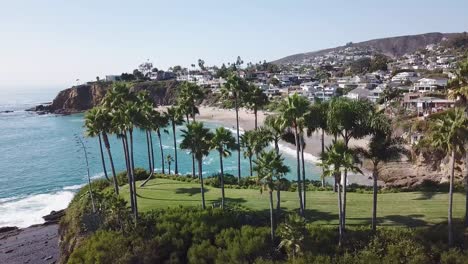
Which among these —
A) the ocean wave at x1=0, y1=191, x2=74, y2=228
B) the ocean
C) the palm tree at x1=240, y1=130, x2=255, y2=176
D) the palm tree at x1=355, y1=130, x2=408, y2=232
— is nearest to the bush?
the ocean wave at x1=0, y1=191, x2=74, y2=228

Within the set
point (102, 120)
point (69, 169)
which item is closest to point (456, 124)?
point (102, 120)

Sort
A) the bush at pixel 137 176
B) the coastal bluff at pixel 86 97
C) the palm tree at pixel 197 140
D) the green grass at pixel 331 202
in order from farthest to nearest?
the coastal bluff at pixel 86 97, the bush at pixel 137 176, the palm tree at pixel 197 140, the green grass at pixel 331 202

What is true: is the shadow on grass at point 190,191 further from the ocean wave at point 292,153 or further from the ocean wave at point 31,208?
the ocean wave at point 292,153

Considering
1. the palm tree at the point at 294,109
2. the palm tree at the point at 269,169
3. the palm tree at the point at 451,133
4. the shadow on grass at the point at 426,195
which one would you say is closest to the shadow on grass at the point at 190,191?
the palm tree at the point at 294,109

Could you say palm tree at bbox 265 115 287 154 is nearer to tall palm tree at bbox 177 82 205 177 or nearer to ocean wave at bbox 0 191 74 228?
tall palm tree at bbox 177 82 205 177

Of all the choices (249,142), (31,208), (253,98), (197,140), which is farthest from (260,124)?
(197,140)

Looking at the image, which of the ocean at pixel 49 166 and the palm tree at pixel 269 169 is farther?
the ocean at pixel 49 166
